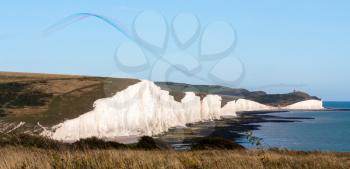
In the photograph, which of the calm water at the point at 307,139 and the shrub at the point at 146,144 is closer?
the shrub at the point at 146,144

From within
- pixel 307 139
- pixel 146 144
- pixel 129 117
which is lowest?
pixel 307 139

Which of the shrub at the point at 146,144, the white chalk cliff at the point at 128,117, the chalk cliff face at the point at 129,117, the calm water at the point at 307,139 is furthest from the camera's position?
the calm water at the point at 307,139

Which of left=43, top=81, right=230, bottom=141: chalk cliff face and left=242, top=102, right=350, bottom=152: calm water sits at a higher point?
left=43, top=81, right=230, bottom=141: chalk cliff face

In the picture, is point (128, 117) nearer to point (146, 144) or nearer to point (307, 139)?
point (307, 139)

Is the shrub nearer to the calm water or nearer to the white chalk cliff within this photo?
the calm water

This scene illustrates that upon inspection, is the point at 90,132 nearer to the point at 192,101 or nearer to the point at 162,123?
the point at 162,123

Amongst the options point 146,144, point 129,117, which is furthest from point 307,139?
point 146,144

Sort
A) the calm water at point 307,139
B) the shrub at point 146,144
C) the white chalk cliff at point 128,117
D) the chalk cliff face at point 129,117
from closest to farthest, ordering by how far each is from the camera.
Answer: the shrub at point 146,144 → the white chalk cliff at point 128,117 → the chalk cliff face at point 129,117 → the calm water at point 307,139


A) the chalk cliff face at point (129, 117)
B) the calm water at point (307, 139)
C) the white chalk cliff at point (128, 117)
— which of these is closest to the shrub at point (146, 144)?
the calm water at point (307, 139)

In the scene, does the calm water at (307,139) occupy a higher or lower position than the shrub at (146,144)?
lower

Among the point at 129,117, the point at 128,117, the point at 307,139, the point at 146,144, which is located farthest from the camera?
the point at 307,139

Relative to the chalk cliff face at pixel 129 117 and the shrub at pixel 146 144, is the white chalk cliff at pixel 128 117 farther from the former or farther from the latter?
the shrub at pixel 146 144

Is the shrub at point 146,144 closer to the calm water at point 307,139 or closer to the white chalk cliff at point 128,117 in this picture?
the calm water at point 307,139

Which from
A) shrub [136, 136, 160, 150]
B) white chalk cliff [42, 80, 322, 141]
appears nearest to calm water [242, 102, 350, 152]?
white chalk cliff [42, 80, 322, 141]
